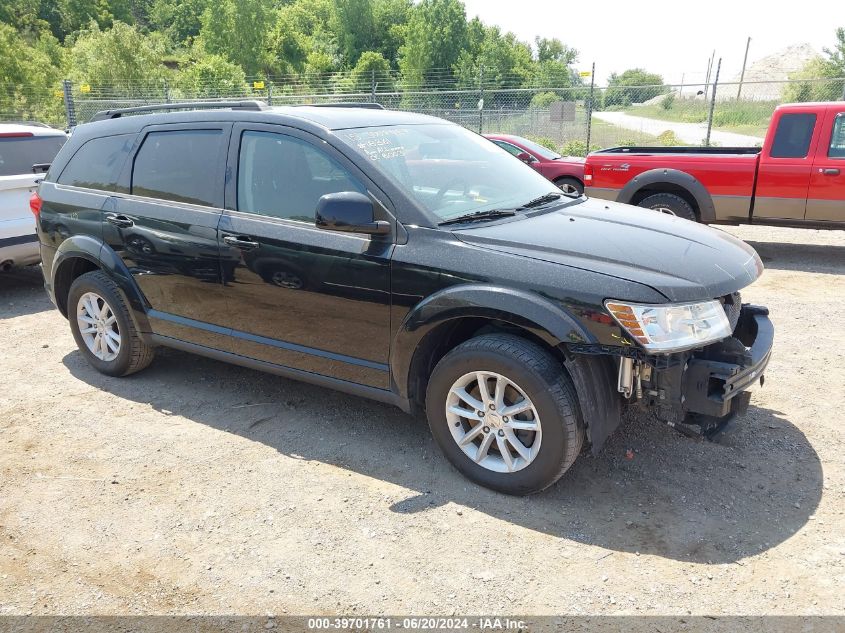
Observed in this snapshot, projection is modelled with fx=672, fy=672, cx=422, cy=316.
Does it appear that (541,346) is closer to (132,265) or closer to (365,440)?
(365,440)

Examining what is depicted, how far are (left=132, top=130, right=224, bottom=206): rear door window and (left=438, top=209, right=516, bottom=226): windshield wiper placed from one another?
1.50m

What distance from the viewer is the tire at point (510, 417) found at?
2.99 meters

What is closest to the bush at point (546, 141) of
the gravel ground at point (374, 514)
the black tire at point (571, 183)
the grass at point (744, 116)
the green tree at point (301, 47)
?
the grass at point (744, 116)

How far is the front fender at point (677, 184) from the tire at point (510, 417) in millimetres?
6289

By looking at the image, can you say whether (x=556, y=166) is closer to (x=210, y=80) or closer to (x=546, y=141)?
(x=546, y=141)

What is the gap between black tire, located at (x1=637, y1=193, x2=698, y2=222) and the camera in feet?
28.1

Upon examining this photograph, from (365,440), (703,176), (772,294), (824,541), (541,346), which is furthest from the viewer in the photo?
(703,176)

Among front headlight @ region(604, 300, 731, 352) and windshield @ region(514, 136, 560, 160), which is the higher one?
front headlight @ region(604, 300, 731, 352)

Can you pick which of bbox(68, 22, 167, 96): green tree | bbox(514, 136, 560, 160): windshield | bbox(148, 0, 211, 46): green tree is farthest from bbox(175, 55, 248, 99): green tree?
bbox(148, 0, 211, 46): green tree

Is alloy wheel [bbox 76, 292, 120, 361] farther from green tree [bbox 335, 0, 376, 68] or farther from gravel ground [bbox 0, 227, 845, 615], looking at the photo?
green tree [bbox 335, 0, 376, 68]

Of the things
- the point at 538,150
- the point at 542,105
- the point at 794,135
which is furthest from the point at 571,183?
the point at 542,105

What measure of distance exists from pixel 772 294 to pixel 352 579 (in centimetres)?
567

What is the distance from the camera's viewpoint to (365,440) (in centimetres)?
391

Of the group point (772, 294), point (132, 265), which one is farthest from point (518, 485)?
point (772, 294)
